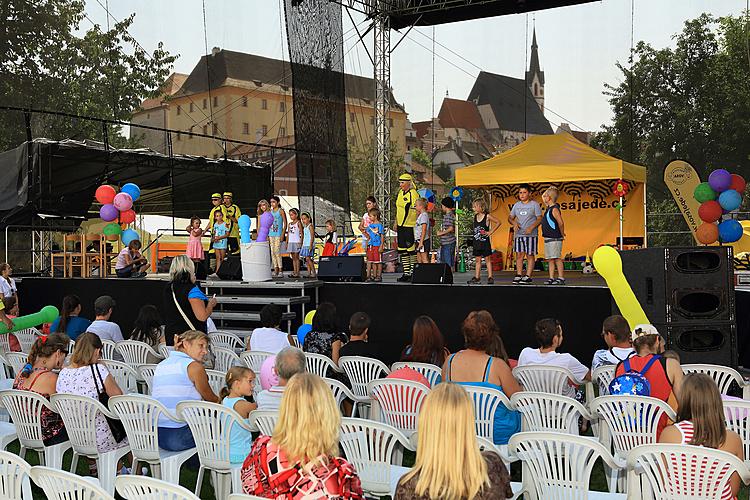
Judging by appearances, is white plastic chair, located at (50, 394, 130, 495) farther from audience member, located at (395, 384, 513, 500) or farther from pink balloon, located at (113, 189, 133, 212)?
pink balloon, located at (113, 189, 133, 212)

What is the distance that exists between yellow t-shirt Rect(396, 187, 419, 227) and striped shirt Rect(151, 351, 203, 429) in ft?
20.1

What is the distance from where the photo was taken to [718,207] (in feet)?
29.5

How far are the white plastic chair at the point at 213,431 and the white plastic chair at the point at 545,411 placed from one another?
4.49 ft

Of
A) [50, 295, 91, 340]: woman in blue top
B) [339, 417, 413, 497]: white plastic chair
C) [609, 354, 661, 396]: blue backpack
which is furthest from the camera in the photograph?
[50, 295, 91, 340]: woman in blue top

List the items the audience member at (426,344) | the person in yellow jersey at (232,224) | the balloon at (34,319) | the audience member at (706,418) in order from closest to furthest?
the audience member at (706,418) → the audience member at (426,344) → the balloon at (34,319) → the person in yellow jersey at (232,224)

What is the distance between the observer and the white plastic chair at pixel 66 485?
2.41 meters

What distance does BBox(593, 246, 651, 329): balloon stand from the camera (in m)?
6.24

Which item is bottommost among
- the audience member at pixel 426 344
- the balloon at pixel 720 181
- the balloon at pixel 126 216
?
the audience member at pixel 426 344

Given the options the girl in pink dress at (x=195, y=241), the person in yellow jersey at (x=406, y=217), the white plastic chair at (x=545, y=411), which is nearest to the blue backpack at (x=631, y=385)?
the white plastic chair at (x=545, y=411)

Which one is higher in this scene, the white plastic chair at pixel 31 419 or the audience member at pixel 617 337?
the audience member at pixel 617 337

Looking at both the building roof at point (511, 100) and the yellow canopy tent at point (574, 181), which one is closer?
the yellow canopy tent at point (574, 181)

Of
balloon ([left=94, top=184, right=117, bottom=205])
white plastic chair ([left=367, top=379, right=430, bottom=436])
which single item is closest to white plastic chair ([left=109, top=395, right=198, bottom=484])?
white plastic chair ([left=367, top=379, right=430, bottom=436])

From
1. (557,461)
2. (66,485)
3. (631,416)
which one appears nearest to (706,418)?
(557,461)

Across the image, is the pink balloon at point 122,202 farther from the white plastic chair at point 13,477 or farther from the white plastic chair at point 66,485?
the white plastic chair at point 66,485
